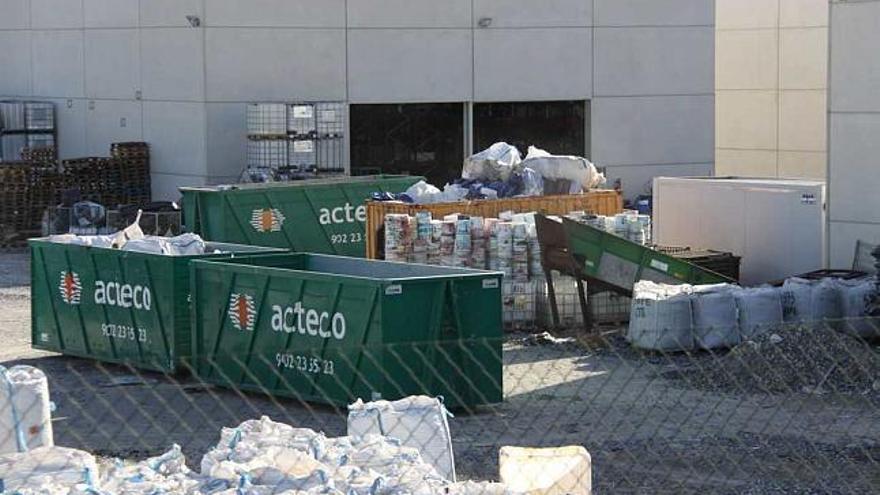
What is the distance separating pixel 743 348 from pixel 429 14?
16.3 meters

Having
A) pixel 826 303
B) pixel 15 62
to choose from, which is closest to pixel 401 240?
pixel 826 303

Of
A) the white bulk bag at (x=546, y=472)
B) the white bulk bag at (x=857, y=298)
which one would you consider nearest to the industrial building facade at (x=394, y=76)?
the white bulk bag at (x=857, y=298)

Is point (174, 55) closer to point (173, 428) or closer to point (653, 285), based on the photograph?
point (653, 285)

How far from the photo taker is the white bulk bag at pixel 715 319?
2000cm

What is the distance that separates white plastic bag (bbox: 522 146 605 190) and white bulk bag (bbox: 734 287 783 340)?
6132 millimetres

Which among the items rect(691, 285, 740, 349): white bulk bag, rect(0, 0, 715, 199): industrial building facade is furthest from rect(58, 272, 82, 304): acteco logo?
rect(0, 0, 715, 199): industrial building facade

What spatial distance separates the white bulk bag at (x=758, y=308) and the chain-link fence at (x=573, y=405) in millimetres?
616

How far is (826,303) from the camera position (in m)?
20.4

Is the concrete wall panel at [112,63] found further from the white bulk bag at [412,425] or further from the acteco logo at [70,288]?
the white bulk bag at [412,425]

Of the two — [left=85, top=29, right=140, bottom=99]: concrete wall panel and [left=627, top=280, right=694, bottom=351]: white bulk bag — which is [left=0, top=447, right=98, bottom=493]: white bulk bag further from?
[left=85, top=29, right=140, bottom=99]: concrete wall panel

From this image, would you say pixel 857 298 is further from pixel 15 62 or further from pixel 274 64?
pixel 15 62

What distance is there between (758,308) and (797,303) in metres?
0.59

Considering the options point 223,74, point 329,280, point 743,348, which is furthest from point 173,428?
point 223,74

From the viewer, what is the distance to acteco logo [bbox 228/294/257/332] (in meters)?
17.4
